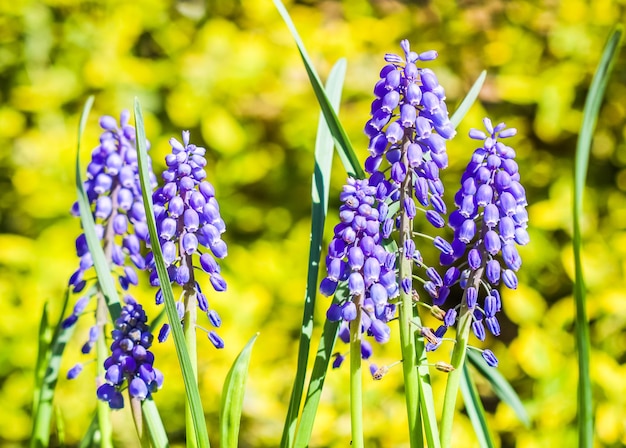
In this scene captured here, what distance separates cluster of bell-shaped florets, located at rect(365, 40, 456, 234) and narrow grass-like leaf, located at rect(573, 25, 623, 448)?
314mm

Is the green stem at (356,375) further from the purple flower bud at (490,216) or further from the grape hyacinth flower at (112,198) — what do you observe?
the grape hyacinth flower at (112,198)

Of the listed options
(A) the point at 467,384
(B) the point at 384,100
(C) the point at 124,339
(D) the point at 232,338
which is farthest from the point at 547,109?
(C) the point at 124,339

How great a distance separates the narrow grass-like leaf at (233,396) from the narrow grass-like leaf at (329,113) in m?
0.47

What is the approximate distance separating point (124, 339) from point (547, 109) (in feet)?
9.15

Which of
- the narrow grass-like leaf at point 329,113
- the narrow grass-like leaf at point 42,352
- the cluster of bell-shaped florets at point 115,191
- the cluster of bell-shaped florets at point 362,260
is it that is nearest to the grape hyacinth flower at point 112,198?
the cluster of bell-shaped florets at point 115,191

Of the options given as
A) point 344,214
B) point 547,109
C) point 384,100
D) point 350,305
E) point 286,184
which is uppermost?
point 547,109

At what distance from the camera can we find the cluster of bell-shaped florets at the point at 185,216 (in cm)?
146

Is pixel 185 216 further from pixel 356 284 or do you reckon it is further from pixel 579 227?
pixel 579 227

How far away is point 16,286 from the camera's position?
3904 millimetres

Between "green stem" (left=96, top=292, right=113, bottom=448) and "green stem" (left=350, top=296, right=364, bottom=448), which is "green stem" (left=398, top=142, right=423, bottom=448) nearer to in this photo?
"green stem" (left=350, top=296, right=364, bottom=448)

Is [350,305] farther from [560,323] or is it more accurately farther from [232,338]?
[560,323]

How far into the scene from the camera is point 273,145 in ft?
12.8

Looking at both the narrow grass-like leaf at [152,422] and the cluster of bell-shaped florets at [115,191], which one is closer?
the narrow grass-like leaf at [152,422]

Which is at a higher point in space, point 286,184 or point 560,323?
point 286,184
